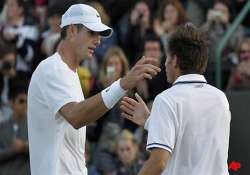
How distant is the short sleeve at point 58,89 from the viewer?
6.56m

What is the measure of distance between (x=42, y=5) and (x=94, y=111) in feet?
24.8

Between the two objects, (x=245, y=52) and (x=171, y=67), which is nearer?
(x=171, y=67)

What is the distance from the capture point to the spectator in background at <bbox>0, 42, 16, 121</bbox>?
12133 mm

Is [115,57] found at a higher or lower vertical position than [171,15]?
lower

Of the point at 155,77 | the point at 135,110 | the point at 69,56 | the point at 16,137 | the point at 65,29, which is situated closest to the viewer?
the point at 135,110

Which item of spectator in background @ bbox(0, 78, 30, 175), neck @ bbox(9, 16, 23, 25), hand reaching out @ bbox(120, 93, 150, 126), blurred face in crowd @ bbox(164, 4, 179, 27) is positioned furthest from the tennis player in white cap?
neck @ bbox(9, 16, 23, 25)

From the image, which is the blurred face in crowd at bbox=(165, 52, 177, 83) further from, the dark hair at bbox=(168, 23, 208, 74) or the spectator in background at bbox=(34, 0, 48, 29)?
the spectator in background at bbox=(34, 0, 48, 29)

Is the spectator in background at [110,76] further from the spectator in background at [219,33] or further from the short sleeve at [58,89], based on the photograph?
the short sleeve at [58,89]

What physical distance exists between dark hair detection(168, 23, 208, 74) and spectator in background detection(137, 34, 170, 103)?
5.14 meters

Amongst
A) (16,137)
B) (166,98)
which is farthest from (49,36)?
(166,98)

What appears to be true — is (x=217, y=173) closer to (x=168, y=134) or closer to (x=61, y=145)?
(x=168, y=134)

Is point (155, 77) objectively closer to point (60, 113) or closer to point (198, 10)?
point (198, 10)

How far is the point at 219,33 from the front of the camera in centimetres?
1167

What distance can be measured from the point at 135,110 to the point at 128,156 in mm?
4292
